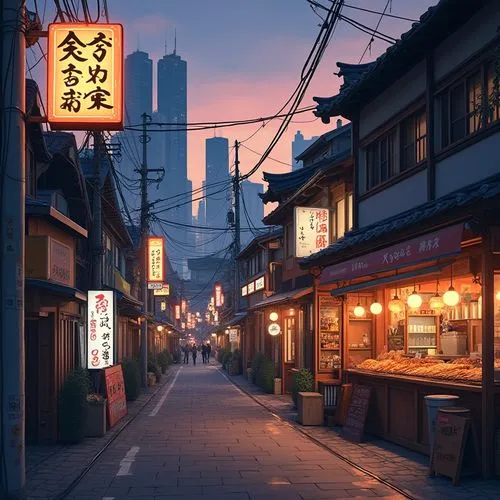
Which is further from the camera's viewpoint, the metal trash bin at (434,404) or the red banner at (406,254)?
the metal trash bin at (434,404)

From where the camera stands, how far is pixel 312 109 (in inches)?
808

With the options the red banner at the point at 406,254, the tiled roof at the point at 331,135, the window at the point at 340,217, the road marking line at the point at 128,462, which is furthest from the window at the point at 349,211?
the tiled roof at the point at 331,135

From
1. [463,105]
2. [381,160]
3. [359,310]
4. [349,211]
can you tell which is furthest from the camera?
[349,211]

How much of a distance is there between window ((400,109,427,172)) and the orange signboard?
262 inches

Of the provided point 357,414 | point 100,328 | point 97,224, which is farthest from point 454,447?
point 97,224

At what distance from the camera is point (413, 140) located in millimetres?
15922

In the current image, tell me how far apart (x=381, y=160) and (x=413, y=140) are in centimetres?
206

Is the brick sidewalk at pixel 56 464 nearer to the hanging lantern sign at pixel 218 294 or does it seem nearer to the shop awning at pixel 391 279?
the shop awning at pixel 391 279

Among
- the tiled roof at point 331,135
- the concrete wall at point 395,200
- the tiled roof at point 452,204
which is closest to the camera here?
the tiled roof at point 452,204

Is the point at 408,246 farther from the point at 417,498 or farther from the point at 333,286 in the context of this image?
the point at 333,286

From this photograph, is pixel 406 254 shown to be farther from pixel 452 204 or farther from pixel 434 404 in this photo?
pixel 434 404

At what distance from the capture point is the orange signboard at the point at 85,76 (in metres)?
10.8

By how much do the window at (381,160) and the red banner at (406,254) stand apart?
2326 millimetres

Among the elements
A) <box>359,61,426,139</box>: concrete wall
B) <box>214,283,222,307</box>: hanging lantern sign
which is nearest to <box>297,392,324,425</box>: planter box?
<box>359,61,426,139</box>: concrete wall
